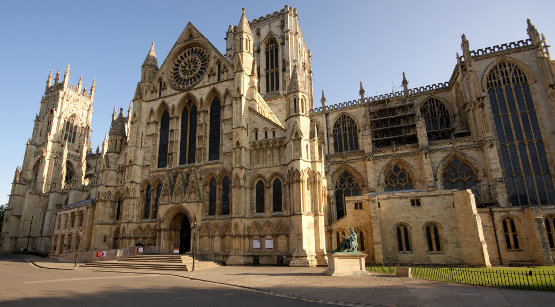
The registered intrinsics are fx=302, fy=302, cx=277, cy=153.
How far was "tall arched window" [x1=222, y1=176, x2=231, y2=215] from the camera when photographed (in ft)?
85.4

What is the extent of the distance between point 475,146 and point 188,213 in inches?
1072

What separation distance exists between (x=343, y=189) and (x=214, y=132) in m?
15.3

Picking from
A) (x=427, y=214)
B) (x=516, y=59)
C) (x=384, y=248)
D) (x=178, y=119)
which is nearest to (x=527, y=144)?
(x=516, y=59)

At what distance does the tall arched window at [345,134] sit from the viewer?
37.0 metres

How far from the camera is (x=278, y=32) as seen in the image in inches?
1833

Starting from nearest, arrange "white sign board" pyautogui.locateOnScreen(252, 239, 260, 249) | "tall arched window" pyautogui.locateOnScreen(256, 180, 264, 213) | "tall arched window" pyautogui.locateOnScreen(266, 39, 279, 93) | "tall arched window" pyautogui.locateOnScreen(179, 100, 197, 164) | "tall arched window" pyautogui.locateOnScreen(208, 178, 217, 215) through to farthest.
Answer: "white sign board" pyautogui.locateOnScreen(252, 239, 260, 249) < "tall arched window" pyautogui.locateOnScreen(256, 180, 264, 213) < "tall arched window" pyautogui.locateOnScreen(208, 178, 217, 215) < "tall arched window" pyautogui.locateOnScreen(179, 100, 197, 164) < "tall arched window" pyautogui.locateOnScreen(266, 39, 279, 93)

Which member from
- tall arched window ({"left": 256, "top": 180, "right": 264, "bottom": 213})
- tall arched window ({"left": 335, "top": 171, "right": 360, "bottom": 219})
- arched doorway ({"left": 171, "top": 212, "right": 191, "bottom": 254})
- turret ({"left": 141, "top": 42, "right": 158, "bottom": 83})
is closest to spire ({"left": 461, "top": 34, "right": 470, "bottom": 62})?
tall arched window ({"left": 335, "top": 171, "right": 360, "bottom": 219})

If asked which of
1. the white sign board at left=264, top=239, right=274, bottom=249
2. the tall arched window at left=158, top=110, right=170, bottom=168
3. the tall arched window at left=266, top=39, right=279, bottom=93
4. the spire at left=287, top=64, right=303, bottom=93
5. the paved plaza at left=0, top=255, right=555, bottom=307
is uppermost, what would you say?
the tall arched window at left=266, top=39, right=279, bottom=93

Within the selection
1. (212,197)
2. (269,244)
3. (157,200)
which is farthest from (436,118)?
(157,200)

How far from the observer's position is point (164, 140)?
31094 millimetres

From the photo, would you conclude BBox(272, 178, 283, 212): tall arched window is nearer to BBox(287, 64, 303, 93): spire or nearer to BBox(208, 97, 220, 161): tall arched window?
BBox(208, 97, 220, 161): tall arched window

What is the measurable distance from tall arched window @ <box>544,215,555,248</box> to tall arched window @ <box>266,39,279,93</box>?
3287 centimetres

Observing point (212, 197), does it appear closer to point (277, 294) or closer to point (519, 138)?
point (277, 294)

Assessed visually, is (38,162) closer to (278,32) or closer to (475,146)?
(278,32)
